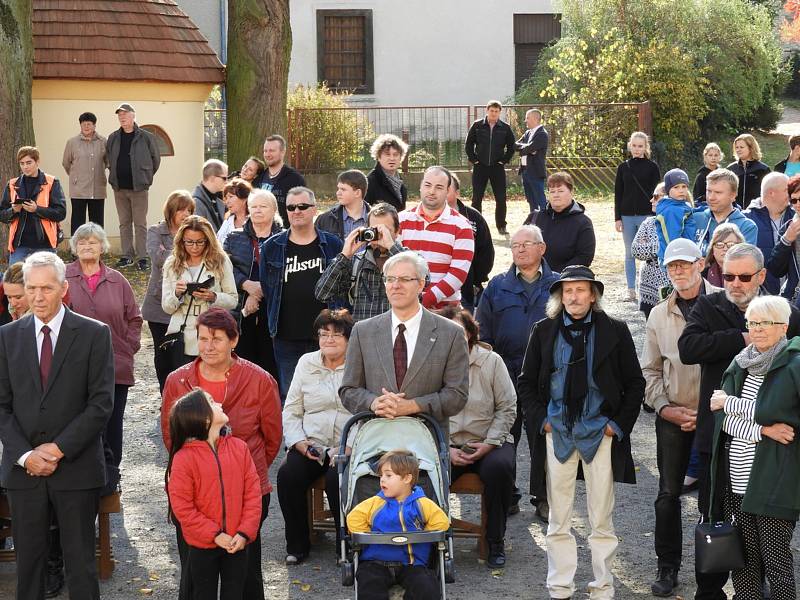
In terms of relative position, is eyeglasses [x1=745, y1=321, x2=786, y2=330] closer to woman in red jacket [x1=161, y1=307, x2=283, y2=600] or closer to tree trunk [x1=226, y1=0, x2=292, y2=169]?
woman in red jacket [x1=161, y1=307, x2=283, y2=600]

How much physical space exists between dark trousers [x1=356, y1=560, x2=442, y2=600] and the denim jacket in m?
3.49

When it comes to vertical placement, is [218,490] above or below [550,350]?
below

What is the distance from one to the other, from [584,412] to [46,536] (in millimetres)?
3005

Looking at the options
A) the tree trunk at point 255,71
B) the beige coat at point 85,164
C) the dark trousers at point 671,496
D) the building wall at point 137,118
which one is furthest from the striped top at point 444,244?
the building wall at point 137,118

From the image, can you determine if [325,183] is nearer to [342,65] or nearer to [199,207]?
[342,65]

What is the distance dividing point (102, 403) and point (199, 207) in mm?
5694

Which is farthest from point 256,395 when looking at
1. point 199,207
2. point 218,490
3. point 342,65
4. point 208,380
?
point 342,65

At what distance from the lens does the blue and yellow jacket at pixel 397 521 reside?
21.3ft

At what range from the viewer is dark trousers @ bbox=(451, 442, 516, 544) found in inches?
309

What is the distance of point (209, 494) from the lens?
633cm

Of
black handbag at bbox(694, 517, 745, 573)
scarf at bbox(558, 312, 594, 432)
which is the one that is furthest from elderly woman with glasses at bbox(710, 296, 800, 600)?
scarf at bbox(558, 312, 594, 432)

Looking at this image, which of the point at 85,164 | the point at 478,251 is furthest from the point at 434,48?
the point at 478,251

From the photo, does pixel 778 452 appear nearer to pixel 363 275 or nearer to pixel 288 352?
pixel 363 275

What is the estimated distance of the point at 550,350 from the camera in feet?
23.5
